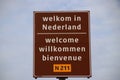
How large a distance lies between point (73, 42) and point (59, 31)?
578mm

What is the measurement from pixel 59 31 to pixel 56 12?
0.64 m

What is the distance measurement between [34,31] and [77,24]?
4.65 ft

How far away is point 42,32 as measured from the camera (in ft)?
127

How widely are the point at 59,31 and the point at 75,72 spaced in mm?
1434

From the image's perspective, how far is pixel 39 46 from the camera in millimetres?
38750

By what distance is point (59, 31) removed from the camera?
38.7m

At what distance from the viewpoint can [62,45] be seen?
127 feet

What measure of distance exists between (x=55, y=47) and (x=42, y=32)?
2.15ft

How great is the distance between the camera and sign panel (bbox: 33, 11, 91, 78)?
38562 mm

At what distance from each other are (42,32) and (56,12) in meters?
0.80

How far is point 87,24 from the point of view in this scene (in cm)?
3881

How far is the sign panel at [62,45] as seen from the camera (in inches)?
1518

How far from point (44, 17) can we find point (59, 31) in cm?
68

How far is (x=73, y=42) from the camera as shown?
38.7m
